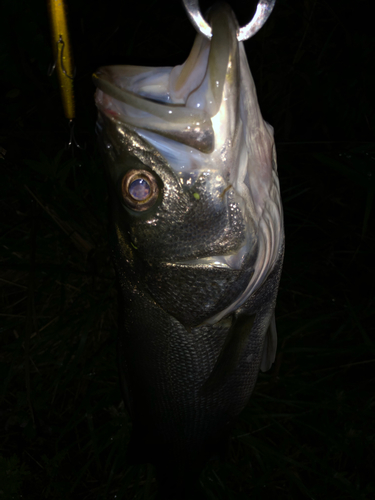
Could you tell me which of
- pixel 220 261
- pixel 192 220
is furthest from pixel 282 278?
pixel 192 220

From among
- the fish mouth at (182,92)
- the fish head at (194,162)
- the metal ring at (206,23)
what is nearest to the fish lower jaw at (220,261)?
the fish head at (194,162)

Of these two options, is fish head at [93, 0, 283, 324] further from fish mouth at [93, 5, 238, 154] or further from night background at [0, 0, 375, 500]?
night background at [0, 0, 375, 500]

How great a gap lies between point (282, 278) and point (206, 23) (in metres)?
1.98

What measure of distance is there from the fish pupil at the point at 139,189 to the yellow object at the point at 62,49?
2.29 ft

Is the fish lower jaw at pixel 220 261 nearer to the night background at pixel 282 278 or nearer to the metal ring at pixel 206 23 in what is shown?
the metal ring at pixel 206 23

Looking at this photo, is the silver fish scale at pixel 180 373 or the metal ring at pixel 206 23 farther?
the silver fish scale at pixel 180 373

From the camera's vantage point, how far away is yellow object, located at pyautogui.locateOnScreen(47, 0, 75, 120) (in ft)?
4.33

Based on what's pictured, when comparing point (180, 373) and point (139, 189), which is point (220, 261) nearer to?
point (139, 189)

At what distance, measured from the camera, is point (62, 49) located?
1397mm

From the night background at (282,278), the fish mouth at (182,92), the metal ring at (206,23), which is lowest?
the night background at (282,278)

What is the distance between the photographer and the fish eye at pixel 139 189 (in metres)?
1.12

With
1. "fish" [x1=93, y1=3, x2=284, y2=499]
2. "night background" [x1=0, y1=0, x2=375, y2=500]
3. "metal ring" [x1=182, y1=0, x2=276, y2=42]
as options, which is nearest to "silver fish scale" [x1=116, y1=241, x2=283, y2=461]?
"fish" [x1=93, y1=3, x2=284, y2=499]

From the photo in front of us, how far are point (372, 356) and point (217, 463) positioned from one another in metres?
1.49

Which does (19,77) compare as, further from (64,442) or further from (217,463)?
(217,463)
